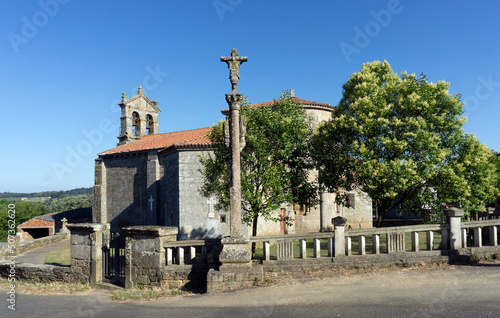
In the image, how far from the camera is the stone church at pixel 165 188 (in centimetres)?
1970

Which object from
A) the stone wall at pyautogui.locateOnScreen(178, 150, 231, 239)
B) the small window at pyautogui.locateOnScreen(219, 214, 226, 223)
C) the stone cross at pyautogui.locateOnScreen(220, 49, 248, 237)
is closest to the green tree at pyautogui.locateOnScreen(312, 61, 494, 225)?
the stone cross at pyautogui.locateOnScreen(220, 49, 248, 237)

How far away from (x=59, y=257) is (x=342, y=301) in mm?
16447

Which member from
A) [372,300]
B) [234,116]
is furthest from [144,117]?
[372,300]

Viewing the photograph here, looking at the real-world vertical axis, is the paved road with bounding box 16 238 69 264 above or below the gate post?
below

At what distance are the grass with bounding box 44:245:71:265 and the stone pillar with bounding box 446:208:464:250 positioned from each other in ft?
52.0

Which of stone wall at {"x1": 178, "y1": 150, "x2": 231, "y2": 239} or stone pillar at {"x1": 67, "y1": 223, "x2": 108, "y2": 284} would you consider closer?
stone pillar at {"x1": 67, "y1": 223, "x2": 108, "y2": 284}

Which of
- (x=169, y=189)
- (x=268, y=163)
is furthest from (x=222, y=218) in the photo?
(x=268, y=163)

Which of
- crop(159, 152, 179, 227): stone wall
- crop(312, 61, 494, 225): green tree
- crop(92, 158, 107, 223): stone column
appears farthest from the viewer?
crop(92, 158, 107, 223): stone column

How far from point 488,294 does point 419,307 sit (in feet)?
5.15

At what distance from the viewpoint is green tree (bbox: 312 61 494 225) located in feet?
42.1

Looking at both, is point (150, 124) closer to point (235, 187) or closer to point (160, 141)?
point (160, 141)

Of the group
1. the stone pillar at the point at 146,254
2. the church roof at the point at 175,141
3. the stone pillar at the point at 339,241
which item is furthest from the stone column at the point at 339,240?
the church roof at the point at 175,141

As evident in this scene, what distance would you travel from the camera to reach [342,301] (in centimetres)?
657

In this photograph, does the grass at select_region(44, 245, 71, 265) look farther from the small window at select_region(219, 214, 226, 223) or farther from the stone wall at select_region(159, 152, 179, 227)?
the small window at select_region(219, 214, 226, 223)
